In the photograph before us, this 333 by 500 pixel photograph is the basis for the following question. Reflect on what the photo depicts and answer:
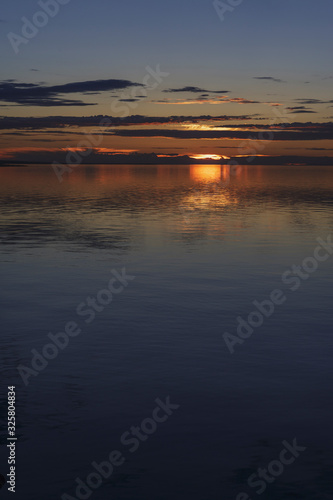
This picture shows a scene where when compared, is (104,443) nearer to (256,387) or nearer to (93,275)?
(256,387)

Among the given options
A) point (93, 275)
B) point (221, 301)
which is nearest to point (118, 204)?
point (93, 275)

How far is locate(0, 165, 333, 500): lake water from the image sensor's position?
37.9 ft

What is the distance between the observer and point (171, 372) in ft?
54.0

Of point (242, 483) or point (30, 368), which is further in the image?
point (30, 368)

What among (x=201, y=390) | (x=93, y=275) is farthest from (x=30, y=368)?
(x=93, y=275)

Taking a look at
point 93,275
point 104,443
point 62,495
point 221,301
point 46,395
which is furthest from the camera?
point 93,275

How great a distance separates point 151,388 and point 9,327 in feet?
22.5

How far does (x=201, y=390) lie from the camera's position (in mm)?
15266

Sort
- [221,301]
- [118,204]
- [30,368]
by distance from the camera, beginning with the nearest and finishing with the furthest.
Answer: [30,368] → [221,301] → [118,204]

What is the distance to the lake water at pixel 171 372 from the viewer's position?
11562mm

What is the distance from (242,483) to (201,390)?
4.10 metres

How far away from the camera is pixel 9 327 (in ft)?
67.3

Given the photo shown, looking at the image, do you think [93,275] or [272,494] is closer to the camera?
[272,494]

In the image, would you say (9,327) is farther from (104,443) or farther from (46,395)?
(104,443)
